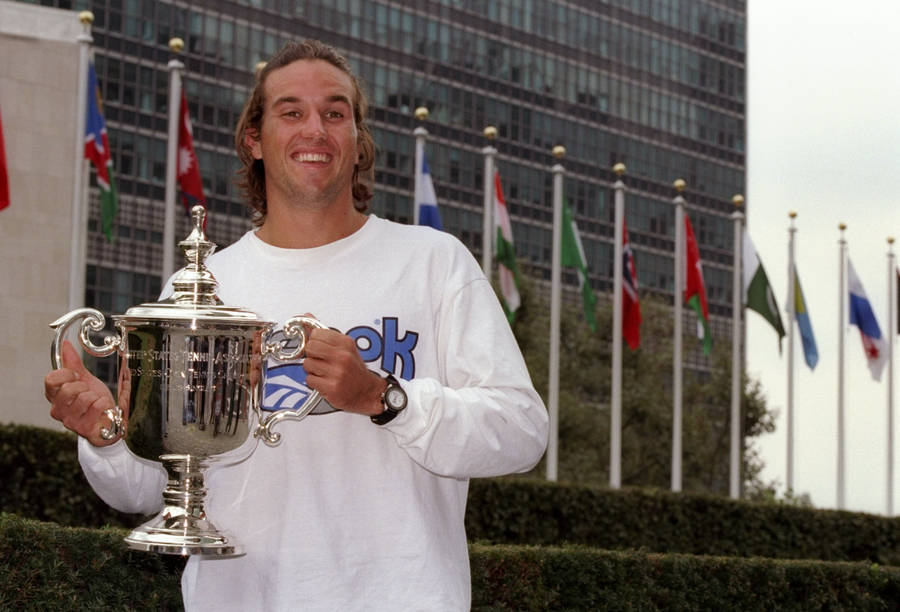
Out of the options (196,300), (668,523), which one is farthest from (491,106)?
(196,300)

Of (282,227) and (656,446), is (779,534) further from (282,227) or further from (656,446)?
(656,446)

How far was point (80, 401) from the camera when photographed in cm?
351

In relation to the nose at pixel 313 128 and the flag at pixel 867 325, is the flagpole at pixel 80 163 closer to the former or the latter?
the flag at pixel 867 325

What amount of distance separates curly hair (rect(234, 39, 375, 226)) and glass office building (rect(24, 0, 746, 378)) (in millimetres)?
50987

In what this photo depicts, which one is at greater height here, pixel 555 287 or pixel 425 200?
pixel 425 200

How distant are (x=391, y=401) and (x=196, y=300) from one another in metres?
0.48

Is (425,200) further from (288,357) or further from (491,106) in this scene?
(491,106)

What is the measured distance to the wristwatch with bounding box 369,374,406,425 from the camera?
331cm

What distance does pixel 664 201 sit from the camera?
3302 inches

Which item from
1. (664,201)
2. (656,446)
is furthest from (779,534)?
(664,201)

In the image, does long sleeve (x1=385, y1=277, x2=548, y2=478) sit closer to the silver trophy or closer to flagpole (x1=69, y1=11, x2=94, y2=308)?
the silver trophy

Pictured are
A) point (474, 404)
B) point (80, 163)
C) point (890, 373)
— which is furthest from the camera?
point (890, 373)

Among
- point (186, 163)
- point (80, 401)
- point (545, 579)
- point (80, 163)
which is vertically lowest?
point (545, 579)

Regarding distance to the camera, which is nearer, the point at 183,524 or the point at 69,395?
the point at 183,524
